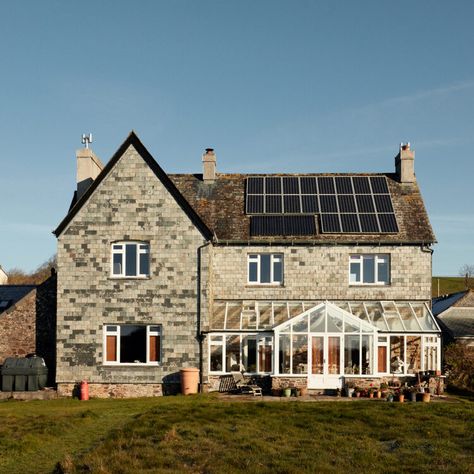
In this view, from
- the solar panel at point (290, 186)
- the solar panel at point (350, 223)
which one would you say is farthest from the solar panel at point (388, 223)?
the solar panel at point (290, 186)

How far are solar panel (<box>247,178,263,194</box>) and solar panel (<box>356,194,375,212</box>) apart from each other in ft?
15.6

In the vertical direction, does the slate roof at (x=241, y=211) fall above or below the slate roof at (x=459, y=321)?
above

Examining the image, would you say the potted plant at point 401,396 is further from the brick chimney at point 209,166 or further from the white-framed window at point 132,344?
the brick chimney at point 209,166

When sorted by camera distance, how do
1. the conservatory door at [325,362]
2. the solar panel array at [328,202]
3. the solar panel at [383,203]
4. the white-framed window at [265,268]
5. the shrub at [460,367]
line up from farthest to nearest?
the solar panel at [383,203] < the solar panel array at [328,202] < the white-framed window at [265,268] < the shrub at [460,367] < the conservatory door at [325,362]

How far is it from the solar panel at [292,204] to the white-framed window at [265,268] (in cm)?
249

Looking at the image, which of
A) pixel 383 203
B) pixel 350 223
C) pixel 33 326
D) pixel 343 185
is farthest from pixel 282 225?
pixel 33 326

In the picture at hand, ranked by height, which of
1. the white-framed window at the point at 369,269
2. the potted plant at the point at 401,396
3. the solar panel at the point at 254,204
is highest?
the solar panel at the point at 254,204

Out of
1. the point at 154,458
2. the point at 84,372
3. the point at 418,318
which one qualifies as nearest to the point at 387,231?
the point at 418,318

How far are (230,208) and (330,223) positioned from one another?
15.8 ft

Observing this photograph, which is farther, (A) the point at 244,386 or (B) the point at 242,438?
(A) the point at 244,386

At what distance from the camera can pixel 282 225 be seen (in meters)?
31.4

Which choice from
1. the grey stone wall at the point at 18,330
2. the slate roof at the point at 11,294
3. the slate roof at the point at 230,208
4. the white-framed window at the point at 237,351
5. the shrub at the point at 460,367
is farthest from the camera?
the slate roof at the point at 11,294

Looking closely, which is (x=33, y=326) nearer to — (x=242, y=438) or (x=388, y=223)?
(x=242, y=438)

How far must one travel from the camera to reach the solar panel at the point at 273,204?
3213 cm
